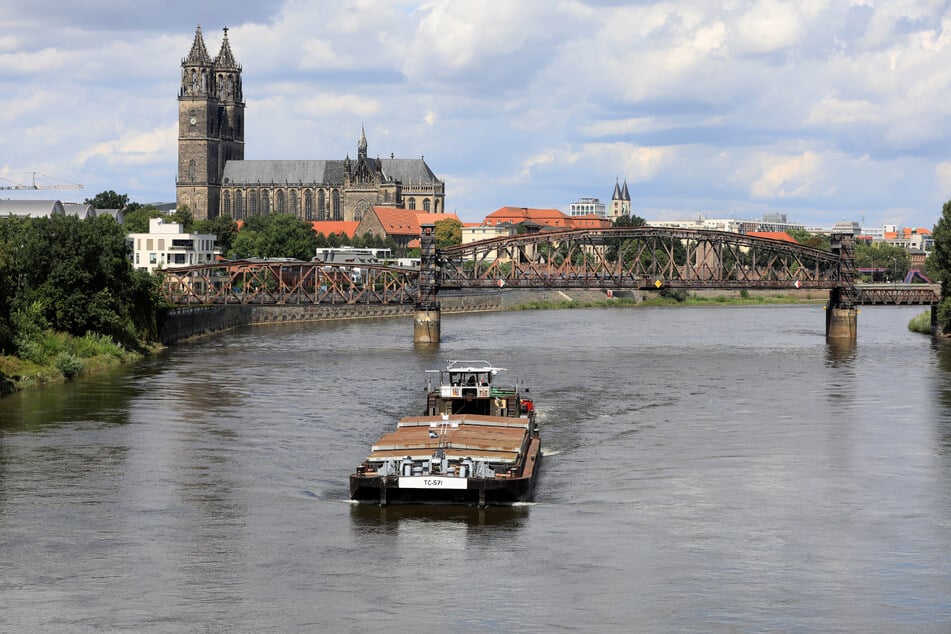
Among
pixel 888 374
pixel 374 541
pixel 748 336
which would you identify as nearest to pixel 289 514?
pixel 374 541

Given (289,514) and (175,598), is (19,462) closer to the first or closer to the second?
(289,514)

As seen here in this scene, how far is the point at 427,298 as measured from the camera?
388 feet

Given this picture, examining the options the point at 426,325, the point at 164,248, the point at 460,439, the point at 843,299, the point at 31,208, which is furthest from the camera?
the point at 164,248

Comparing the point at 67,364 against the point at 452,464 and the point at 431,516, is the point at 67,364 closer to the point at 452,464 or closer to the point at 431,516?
the point at 452,464

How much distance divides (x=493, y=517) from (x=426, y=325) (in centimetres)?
7719

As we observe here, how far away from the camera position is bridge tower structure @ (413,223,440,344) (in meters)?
115

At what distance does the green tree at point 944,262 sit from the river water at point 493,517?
42.3 meters

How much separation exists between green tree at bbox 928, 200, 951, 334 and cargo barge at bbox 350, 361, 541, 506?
74.7 meters

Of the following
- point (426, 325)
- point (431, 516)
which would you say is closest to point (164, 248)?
point (426, 325)

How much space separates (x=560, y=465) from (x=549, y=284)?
79.1 meters

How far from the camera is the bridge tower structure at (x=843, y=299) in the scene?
404 feet

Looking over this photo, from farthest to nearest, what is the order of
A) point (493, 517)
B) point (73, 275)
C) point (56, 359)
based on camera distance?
point (73, 275) < point (56, 359) < point (493, 517)

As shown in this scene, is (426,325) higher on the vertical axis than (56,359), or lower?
higher

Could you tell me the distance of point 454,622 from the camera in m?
29.2
